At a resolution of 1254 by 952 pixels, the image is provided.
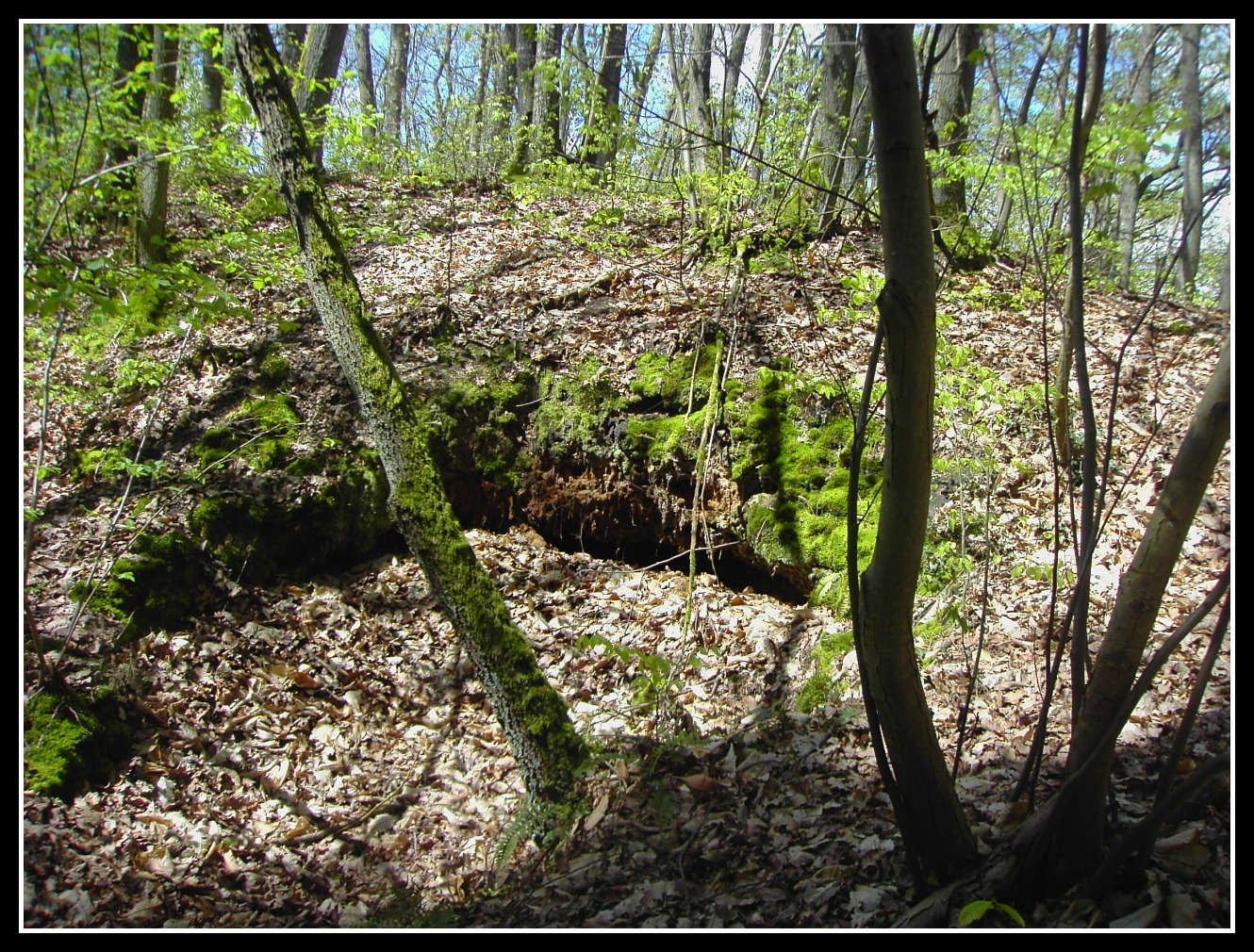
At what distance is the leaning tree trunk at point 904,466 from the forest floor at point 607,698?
0.24m

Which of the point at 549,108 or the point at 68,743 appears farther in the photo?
the point at 549,108

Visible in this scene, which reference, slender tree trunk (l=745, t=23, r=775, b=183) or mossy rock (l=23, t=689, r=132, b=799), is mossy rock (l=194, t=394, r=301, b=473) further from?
slender tree trunk (l=745, t=23, r=775, b=183)

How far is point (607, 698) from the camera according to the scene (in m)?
4.35

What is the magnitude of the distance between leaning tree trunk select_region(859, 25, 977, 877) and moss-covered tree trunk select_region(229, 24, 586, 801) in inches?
74.0

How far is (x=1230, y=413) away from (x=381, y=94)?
17.9 meters

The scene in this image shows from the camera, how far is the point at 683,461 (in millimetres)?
5219

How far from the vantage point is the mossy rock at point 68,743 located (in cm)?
338

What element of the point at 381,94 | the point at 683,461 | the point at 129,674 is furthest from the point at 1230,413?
the point at 381,94

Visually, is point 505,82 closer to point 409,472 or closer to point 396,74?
point 396,74

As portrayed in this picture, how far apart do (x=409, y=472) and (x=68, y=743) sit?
2.17m

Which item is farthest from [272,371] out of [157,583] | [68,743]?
[68,743]

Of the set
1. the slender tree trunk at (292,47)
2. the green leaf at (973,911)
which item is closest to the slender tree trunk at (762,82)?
the green leaf at (973,911)

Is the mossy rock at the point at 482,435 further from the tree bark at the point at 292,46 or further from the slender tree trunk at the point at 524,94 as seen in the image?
the tree bark at the point at 292,46
